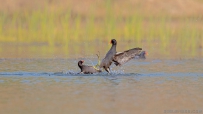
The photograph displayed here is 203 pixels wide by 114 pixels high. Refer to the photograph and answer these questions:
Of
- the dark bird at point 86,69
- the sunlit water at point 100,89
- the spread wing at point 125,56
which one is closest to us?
the sunlit water at point 100,89

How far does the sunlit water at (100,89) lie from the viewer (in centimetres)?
1342

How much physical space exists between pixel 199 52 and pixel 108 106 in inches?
616

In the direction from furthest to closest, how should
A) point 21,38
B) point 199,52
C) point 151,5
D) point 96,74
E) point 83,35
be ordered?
point 151,5
point 83,35
point 21,38
point 199,52
point 96,74

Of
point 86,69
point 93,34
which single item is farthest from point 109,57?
point 93,34

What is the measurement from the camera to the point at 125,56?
19.2m

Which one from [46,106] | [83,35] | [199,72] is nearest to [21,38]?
[83,35]

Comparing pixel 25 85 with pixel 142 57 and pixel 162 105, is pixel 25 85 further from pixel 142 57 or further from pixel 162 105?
pixel 142 57

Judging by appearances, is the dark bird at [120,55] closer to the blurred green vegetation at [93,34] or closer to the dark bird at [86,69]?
the dark bird at [86,69]

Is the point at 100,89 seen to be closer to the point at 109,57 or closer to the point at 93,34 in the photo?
the point at 109,57

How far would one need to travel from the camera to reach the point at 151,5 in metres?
46.4

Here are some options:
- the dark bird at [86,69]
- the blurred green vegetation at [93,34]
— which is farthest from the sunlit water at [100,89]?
the blurred green vegetation at [93,34]

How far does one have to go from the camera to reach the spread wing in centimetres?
1914

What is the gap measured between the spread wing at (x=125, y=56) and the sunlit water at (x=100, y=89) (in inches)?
16.8

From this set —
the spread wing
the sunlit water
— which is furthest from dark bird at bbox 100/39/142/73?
the sunlit water
